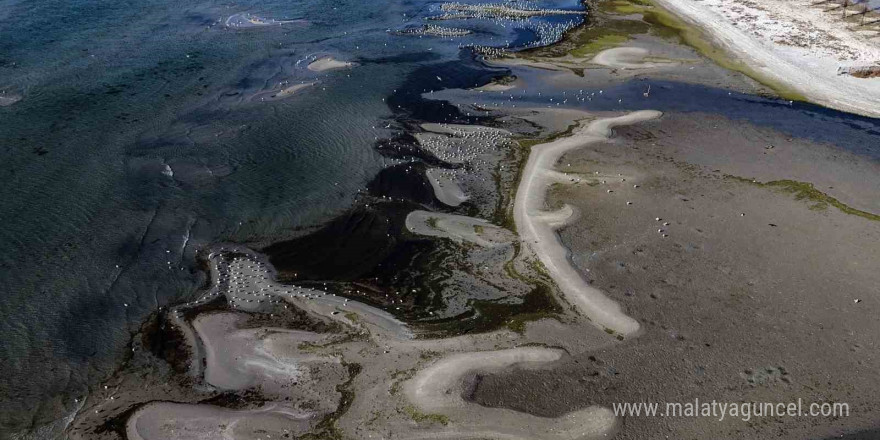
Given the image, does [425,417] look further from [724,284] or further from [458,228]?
[724,284]

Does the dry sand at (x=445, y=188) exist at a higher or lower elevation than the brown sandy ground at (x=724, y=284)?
higher

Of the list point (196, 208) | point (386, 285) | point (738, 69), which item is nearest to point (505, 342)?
point (386, 285)

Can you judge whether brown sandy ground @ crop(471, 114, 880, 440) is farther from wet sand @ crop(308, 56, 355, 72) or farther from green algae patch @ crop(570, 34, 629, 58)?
wet sand @ crop(308, 56, 355, 72)

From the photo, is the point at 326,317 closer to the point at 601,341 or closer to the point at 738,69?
the point at 601,341

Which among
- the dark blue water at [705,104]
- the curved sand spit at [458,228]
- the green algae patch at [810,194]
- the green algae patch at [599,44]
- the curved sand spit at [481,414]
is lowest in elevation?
the curved sand spit at [481,414]

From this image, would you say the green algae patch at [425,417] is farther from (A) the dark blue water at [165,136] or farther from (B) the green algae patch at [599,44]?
(B) the green algae patch at [599,44]

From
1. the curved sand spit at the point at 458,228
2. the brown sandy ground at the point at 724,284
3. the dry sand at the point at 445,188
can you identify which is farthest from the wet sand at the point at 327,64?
the brown sandy ground at the point at 724,284
